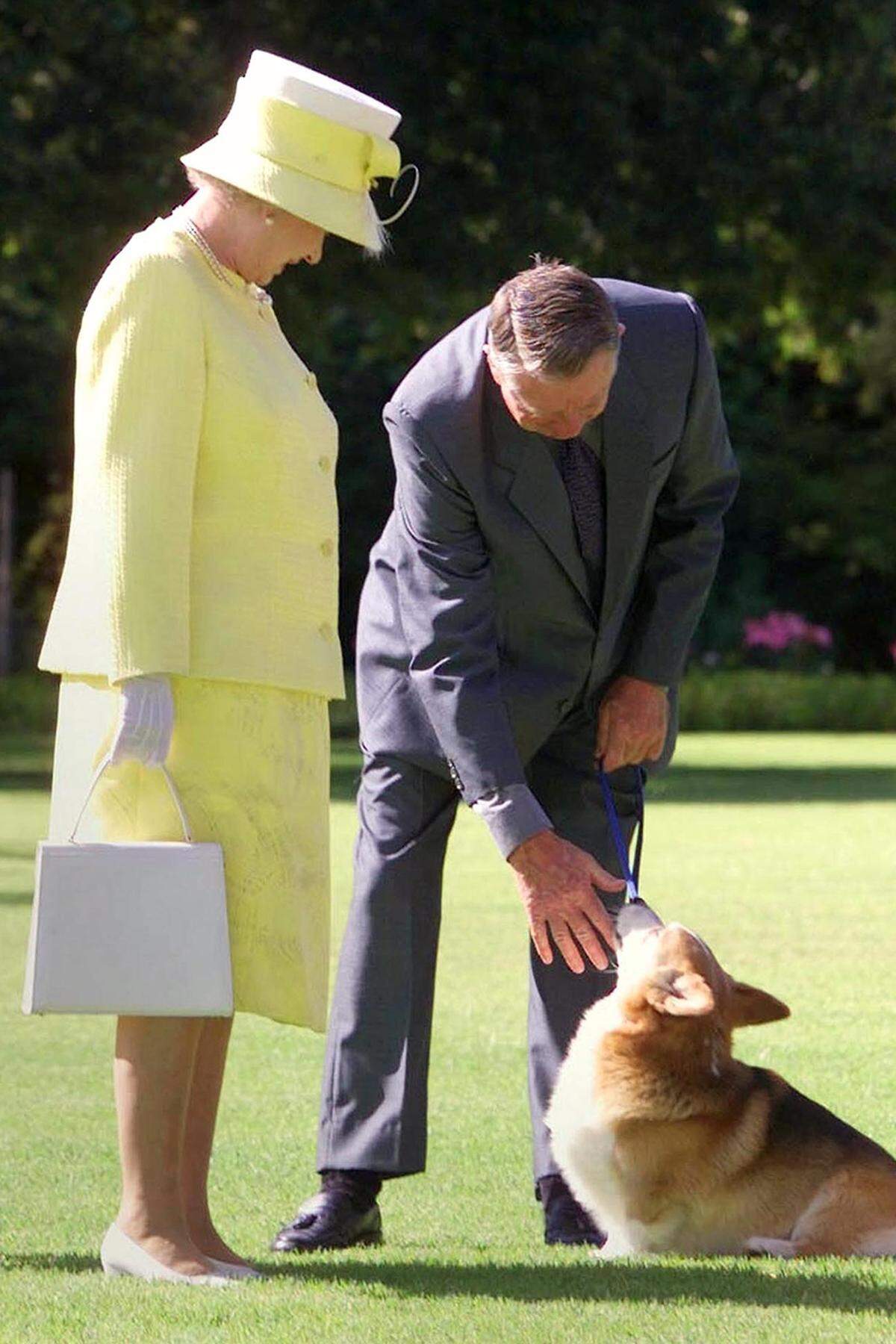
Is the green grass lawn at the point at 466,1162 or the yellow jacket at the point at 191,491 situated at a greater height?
the yellow jacket at the point at 191,491

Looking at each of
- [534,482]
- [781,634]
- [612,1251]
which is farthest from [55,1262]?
[781,634]

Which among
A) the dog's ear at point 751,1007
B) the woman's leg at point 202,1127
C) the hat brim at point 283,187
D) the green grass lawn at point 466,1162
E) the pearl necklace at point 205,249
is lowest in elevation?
the green grass lawn at point 466,1162

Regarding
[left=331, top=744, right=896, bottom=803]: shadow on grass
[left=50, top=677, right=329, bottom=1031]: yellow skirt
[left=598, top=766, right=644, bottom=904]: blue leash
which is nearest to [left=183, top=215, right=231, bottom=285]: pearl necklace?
[left=50, top=677, right=329, bottom=1031]: yellow skirt

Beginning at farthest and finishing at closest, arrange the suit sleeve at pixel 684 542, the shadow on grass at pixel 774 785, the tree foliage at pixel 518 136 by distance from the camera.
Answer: the tree foliage at pixel 518 136 < the shadow on grass at pixel 774 785 < the suit sleeve at pixel 684 542

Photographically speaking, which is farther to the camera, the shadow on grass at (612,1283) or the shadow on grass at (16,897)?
the shadow on grass at (16,897)

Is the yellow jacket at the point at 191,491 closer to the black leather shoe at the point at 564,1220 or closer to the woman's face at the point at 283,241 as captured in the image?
the woman's face at the point at 283,241

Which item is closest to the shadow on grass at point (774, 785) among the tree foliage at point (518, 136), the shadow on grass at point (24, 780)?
the tree foliage at point (518, 136)

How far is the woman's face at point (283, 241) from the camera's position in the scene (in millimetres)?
4758

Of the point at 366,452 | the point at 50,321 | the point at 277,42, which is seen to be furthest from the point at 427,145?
the point at 366,452

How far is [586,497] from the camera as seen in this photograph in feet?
17.1

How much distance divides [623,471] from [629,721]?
0.54m

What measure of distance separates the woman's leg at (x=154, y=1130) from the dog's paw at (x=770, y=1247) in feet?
3.51

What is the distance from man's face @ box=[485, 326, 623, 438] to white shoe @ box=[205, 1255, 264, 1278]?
1648mm

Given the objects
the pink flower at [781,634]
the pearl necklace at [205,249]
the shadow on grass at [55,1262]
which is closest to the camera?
the pearl necklace at [205,249]
